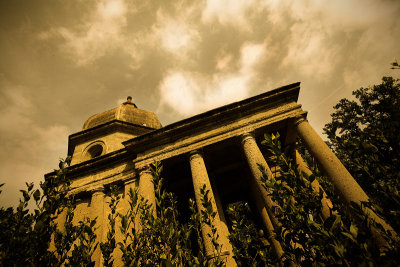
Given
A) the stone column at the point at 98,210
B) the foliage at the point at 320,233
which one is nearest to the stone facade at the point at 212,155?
the stone column at the point at 98,210

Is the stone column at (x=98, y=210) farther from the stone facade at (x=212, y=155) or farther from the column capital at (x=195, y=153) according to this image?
the column capital at (x=195, y=153)

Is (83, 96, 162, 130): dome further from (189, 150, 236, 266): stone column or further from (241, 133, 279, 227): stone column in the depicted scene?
(241, 133, 279, 227): stone column

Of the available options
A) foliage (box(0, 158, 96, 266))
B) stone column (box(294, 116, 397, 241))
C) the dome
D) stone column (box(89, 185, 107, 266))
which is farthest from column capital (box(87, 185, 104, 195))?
stone column (box(294, 116, 397, 241))

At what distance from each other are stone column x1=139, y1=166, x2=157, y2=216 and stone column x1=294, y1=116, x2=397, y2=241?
6892 millimetres

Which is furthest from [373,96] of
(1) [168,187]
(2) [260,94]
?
(1) [168,187]

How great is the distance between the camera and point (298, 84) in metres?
9.34

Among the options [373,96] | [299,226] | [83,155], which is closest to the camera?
[299,226]

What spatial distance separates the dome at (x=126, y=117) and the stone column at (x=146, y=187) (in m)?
6.29

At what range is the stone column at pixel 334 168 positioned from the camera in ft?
21.0

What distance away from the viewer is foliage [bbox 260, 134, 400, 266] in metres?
2.11

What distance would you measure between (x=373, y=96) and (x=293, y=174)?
75.9 ft

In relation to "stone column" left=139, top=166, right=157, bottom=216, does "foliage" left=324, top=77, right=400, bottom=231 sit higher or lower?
lower

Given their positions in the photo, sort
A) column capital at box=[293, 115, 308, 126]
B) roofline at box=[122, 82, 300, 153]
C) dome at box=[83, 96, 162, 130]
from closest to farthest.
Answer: column capital at box=[293, 115, 308, 126], roofline at box=[122, 82, 300, 153], dome at box=[83, 96, 162, 130]

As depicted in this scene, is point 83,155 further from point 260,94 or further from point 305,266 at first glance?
point 305,266
